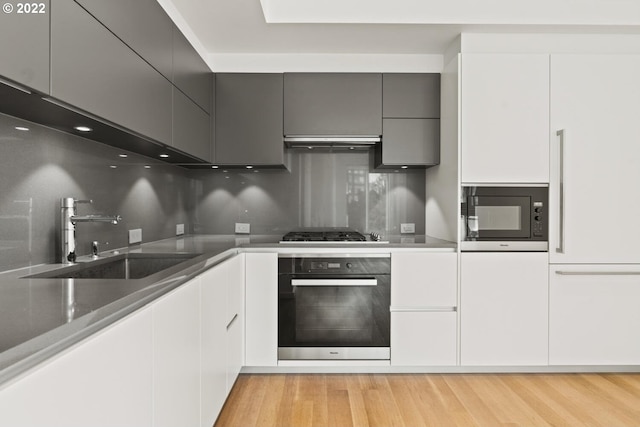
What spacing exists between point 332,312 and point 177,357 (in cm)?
→ 143

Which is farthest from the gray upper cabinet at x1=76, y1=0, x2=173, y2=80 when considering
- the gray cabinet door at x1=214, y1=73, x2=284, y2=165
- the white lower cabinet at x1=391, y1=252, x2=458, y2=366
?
the white lower cabinet at x1=391, y1=252, x2=458, y2=366

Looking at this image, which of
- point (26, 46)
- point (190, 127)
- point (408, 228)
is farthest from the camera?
point (408, 228)

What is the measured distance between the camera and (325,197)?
3418 millimetres

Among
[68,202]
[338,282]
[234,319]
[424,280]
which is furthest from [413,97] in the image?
[68,202]

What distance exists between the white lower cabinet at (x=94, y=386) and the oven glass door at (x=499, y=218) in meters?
2.19

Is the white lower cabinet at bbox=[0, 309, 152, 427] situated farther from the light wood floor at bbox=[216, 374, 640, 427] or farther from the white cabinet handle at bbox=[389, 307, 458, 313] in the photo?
the white cabinet handle at bbox=[389, 307, 458, 313]

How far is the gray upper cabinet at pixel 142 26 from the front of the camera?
147cm

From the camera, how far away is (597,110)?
2.67 m

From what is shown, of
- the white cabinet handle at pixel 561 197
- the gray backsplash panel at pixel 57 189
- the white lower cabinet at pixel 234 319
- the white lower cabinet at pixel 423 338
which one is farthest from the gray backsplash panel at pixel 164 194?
the white cabinet handle at pixel 561 197

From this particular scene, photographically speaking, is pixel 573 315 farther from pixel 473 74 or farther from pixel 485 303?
pixel 473 74

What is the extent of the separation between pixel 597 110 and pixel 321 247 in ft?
6.81

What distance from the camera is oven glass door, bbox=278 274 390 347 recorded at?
107 inches

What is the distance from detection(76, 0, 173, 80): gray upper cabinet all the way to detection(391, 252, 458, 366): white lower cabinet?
72.8 inches

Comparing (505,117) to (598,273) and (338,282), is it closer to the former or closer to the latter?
(598,273)
